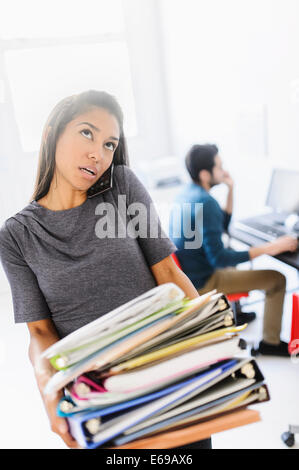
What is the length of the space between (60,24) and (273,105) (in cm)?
249

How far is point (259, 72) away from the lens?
8.58ft

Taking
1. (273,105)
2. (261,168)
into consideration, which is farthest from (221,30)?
(261,168)

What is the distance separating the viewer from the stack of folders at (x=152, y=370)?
17.5 inches

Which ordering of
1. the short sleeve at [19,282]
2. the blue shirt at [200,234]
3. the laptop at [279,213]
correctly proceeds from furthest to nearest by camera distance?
the laptop at [279,213], the blue shirt at [200,234], the short sleeve at [19,282]

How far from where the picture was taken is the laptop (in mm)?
2221

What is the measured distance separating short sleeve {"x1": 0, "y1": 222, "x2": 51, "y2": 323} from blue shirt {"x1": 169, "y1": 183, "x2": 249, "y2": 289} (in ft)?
4.06

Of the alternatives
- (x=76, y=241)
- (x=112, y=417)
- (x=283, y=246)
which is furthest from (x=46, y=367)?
(x=283, y=246)

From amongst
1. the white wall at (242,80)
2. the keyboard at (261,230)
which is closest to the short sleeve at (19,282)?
the keyboard at (261,230)

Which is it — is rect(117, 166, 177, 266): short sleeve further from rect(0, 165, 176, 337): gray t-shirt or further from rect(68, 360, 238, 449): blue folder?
rect(68, 360, 238, 449): blue folder

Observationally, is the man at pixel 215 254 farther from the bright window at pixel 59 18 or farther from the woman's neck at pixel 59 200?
the bright window at pixel 59 18

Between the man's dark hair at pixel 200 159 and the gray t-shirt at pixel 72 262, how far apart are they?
1.30 meters

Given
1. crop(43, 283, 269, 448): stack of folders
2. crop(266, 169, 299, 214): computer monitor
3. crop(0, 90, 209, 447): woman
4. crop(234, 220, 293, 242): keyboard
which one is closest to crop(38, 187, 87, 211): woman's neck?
crop(0, 90, 209, 447): woman

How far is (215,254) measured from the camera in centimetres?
201

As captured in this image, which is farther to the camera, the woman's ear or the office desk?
the office desk
